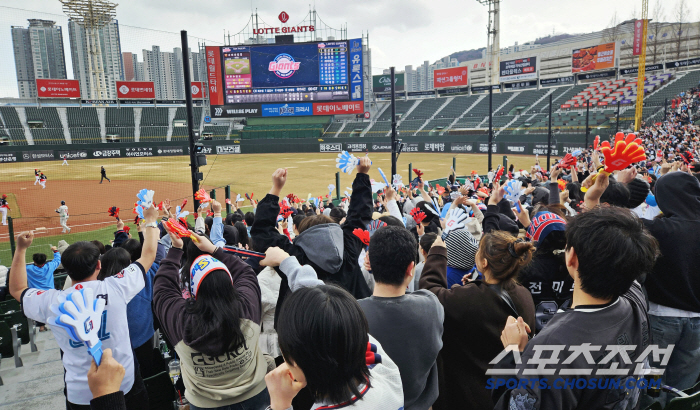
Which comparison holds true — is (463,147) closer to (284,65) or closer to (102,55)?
(284,65)

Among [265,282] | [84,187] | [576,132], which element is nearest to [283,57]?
[84,187]

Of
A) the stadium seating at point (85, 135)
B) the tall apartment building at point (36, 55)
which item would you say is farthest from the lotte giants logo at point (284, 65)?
the tall apartment building at point (36, 55)

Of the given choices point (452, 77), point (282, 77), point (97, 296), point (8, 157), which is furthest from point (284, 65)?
point (97, 296)

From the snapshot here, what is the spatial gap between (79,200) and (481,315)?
26.6m

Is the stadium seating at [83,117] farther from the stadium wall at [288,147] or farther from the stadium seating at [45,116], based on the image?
the stadium wall at [288,147]

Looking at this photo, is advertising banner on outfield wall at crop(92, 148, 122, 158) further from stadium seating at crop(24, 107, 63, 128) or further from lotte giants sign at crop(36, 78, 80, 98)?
lotte giants sign at crop(36, 78, 80, 98)

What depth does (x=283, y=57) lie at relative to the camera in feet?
163

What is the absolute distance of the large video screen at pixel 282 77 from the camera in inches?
1929

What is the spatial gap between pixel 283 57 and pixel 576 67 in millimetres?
41608

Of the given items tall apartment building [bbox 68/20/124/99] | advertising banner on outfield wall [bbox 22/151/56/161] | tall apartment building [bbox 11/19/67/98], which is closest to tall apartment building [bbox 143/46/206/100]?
tall apartment building [bbox 68/20/124/99]

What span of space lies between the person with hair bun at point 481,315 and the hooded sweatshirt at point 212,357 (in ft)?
3.81

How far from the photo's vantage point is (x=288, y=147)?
161ft

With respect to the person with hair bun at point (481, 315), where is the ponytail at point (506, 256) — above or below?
above

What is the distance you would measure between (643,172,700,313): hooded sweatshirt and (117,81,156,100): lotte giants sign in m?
68.0
